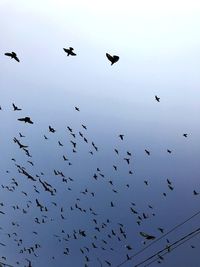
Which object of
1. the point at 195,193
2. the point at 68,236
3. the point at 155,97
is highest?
the point at 155,97

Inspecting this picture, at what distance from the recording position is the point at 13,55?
58.9ft

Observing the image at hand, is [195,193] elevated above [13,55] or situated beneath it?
situated beneath

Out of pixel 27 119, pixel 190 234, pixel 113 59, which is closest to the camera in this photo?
pixel 190 234

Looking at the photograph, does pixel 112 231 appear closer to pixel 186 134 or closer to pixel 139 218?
pixel 139 218

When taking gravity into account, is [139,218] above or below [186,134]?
below

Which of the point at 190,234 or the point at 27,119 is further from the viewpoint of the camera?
the point at 27,119

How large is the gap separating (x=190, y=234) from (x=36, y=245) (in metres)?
20.5

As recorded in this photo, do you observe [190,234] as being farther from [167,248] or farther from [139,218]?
[139,218]

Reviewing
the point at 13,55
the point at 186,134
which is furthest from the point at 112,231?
the point at 13,55

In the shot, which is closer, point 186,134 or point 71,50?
point 71,50

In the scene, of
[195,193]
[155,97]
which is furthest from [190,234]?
[195,193]

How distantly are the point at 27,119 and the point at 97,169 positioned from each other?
41.2 ft

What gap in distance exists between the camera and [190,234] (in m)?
13.5

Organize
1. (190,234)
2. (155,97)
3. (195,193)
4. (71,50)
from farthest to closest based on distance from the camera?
(195,193)
(155,97)
(71,50)
(190,234)
